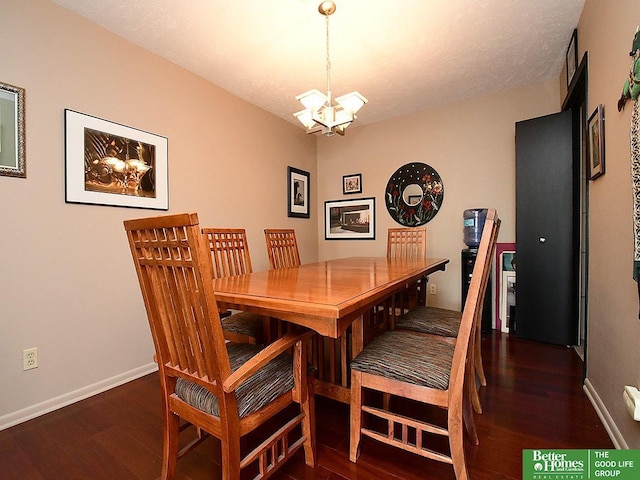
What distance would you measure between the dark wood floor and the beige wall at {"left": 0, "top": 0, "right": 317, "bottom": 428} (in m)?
0.26

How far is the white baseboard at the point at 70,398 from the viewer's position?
A: 5.43 feet

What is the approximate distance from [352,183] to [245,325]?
2729 millimetres

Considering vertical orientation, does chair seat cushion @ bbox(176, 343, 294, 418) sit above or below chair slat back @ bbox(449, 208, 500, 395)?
below

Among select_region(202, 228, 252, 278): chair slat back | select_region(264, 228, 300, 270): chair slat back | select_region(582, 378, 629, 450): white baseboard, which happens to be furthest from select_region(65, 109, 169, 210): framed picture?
select_region(582, 378, 629, 450): white baseboard

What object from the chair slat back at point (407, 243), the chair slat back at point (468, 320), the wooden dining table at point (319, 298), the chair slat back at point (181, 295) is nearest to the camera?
the chair slat back at point (181, 295)

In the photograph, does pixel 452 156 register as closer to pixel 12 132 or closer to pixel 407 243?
pixel 407 243

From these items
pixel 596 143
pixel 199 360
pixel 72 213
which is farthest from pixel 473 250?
pixel 72 213

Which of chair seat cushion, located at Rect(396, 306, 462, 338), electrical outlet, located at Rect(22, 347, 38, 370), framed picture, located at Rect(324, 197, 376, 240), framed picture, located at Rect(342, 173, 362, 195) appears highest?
framed picture, located at Rect(342, 173, 362, 195)

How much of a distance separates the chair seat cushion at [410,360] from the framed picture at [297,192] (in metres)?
2.66

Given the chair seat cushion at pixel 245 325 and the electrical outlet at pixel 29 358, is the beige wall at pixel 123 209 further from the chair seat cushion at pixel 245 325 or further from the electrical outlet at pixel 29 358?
the chair seat cushion at pixel 245 325

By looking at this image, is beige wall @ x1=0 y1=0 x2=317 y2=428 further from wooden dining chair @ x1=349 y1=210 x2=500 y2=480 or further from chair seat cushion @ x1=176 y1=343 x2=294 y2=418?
wooden dining chair @ x1=349 y1=210 x2=500 y2=480

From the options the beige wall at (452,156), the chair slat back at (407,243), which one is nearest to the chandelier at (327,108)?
the chair slat back at (407,243)

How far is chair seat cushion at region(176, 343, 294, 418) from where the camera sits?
102 centimetres

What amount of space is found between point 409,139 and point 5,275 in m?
3.72
